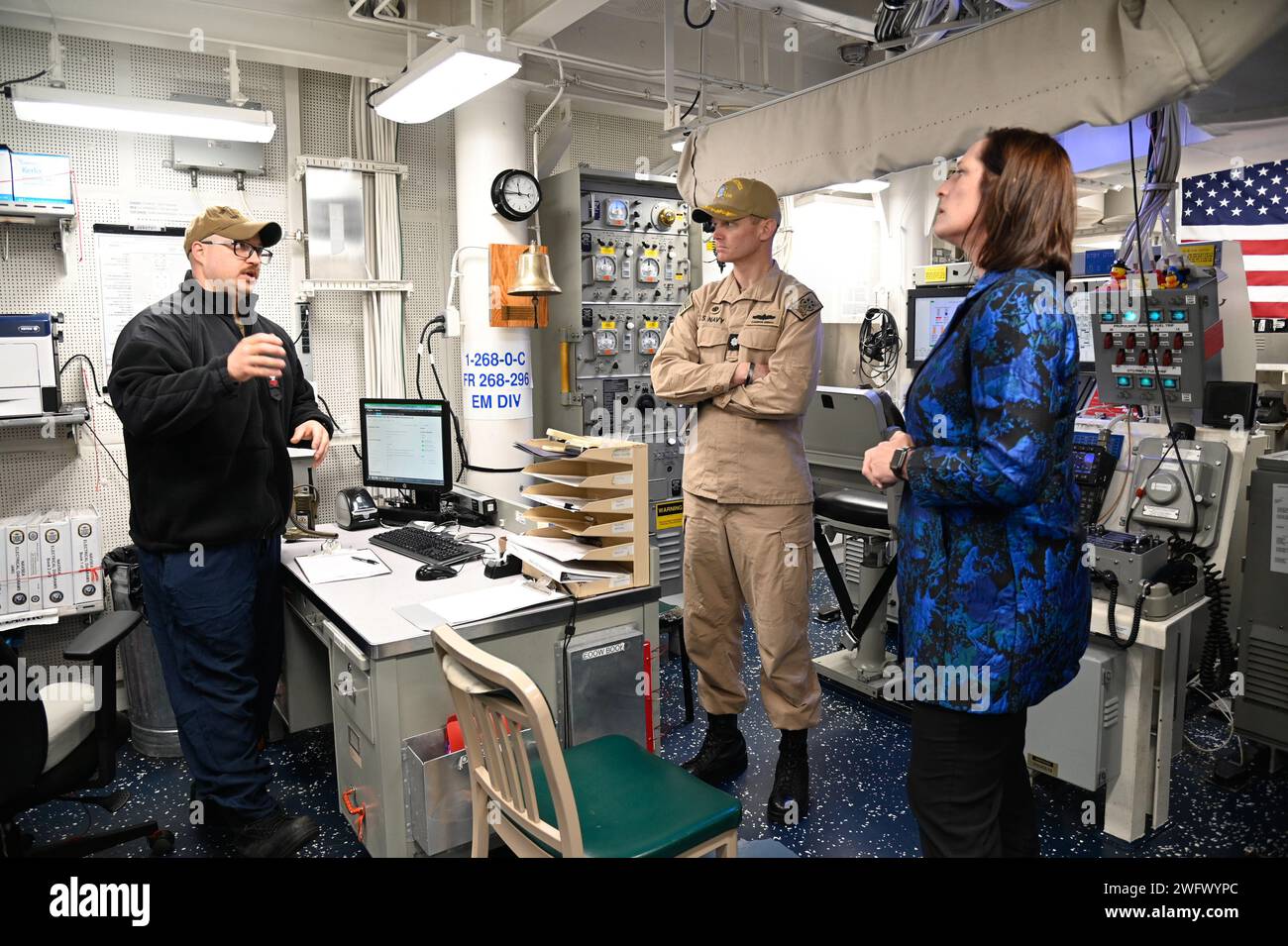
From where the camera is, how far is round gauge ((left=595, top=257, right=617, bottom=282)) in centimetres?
480

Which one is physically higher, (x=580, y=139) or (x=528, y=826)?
(x=580, y=139)

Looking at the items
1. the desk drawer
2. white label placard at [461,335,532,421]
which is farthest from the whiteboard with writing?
the desk drawer

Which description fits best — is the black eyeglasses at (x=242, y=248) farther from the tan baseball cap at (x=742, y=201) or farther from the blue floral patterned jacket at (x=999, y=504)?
the blue floral patterned jacket at (x=999, y=504)

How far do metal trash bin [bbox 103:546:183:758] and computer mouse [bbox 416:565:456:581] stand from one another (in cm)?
136

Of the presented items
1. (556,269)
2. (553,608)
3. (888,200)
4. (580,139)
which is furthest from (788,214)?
(553,608)

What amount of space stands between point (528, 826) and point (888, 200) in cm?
578

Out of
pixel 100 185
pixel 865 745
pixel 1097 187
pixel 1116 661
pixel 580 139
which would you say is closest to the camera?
pixel 1116 661

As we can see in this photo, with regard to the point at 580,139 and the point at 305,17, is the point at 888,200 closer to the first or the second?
the point at 580,139

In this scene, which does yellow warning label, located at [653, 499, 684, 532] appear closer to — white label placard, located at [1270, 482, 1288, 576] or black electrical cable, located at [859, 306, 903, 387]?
black electrical cable, located at [859, 306, 903, 387]

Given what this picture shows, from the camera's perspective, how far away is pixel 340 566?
113 inches

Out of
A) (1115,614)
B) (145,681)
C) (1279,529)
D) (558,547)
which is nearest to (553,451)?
(558,547)

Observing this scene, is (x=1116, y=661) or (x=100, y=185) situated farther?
(x=100, y=185)

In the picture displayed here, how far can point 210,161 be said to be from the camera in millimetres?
3961

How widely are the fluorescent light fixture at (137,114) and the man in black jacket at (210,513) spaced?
113 centimetres
